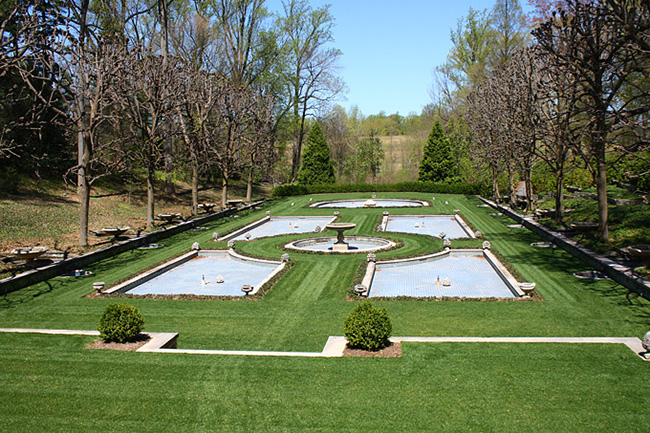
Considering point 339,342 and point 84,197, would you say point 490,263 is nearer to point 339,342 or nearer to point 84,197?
point 339,342

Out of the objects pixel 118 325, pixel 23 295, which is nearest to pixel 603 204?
pixel 118 325

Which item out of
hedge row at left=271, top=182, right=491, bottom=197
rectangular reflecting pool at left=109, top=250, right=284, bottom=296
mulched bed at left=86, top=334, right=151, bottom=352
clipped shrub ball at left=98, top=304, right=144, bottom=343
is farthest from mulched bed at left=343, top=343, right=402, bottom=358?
hedge row at left=271, top=182, right=491, bottom=197

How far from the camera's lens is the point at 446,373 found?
9062 millimetres

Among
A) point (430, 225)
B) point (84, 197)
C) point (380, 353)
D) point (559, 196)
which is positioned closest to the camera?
point (380, 353)

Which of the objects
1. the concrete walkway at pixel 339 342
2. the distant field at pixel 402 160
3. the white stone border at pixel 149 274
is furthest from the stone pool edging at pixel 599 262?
the distant field at pixel 402 160

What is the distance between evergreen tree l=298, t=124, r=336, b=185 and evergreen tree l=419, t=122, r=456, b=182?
10531mm

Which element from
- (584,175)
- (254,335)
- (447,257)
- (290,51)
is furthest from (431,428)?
(290,51)

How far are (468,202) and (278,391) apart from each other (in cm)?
3513

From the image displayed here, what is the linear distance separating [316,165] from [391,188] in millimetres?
8816

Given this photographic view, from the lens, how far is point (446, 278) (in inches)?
674

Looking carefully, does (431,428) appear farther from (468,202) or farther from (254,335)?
(468,202)

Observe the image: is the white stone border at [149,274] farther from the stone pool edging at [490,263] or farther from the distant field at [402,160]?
the distant field at [402,160]

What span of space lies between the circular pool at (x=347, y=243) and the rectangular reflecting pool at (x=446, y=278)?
2897mm

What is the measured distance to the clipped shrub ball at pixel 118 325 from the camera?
35.5 feet
